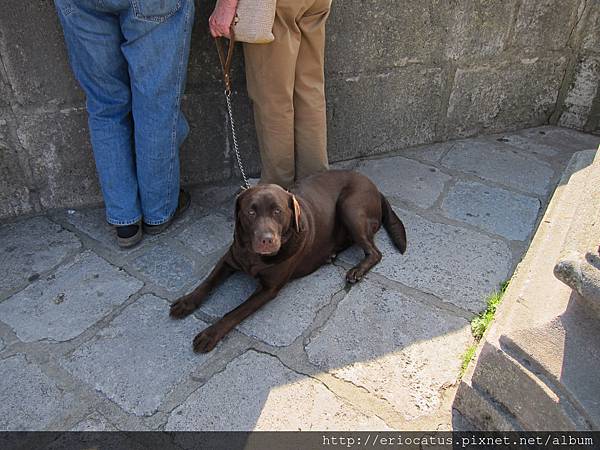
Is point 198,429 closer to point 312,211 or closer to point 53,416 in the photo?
point 53,416

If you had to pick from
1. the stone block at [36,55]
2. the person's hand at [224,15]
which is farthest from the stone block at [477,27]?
the stone block at [36,55]

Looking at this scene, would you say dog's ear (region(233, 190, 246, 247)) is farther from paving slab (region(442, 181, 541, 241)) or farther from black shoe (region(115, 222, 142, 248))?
paving slab (region(442, 181, 541, 241))

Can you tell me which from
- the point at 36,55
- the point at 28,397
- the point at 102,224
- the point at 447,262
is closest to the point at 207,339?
the point at 28,397

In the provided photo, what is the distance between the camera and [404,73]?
4.27 metres

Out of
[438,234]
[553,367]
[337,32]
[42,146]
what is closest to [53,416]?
[42,146]

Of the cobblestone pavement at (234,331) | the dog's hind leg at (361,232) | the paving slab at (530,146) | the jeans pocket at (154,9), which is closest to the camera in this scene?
the cobblestone pavement at (234,331)

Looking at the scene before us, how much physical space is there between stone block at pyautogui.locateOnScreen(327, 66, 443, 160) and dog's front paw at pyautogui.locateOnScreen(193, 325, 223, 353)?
219cm

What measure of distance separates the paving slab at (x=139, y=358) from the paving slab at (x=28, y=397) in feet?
0.41

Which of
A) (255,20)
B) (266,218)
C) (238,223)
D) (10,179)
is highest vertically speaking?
(255,20)

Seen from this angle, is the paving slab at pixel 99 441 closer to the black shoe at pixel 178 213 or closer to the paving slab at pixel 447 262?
the black shoe at pixel 178 213

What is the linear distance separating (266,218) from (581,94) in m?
3.87

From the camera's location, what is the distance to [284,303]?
9.46 ft

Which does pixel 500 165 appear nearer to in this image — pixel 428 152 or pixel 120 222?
pixel 428 152

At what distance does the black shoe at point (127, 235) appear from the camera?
326cm
